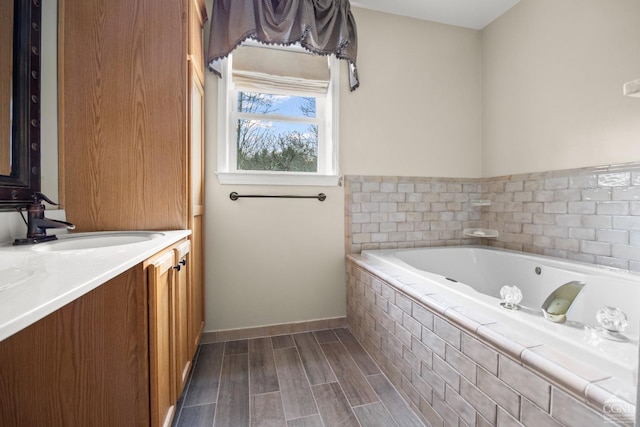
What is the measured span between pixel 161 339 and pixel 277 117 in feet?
5.42

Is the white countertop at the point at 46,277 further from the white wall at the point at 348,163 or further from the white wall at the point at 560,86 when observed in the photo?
the white wall at the point at 560,86

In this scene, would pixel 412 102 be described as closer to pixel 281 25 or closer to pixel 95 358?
pixel 281 25

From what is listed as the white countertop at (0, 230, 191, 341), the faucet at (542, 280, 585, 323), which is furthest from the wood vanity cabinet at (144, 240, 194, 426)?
the faucet at (542, 280, 585, 323)

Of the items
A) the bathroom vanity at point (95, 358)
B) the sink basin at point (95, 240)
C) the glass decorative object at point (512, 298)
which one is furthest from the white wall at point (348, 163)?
the glass decorative object at point (512, 298)

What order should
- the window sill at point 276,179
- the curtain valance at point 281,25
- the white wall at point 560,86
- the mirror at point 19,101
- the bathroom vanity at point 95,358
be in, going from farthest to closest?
the window sill at point 276,179 → the curtain valance at point 281,25 → the white wall at point 560,86 → the mirror at point 19,101 → the bathroom vanity at point 95,358

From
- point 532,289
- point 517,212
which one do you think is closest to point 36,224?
point 532,289

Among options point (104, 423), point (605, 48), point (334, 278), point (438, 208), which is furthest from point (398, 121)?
point (104, 423)

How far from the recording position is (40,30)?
1.16m

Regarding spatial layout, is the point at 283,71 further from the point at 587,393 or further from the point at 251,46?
the point at 587,393

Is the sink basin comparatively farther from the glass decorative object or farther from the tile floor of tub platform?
the glass decorative object

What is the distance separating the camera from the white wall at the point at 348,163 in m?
1.99

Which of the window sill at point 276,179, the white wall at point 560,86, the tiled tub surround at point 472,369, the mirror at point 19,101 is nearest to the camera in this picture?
the tiled tub surround at point 472,369

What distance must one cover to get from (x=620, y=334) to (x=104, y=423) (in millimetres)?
1628

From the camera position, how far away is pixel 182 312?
136 cm
